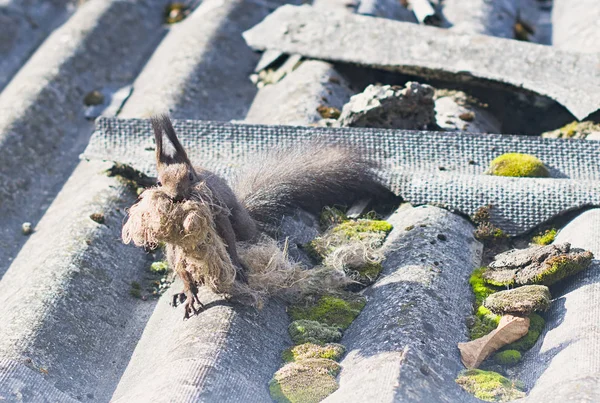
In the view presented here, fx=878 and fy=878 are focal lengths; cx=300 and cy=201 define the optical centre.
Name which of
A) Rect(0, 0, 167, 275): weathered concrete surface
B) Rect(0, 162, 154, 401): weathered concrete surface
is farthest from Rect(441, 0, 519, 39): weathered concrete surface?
Rect(0, 162, 154, 401): weathered concrete surface

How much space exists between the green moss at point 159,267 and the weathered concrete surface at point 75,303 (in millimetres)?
81

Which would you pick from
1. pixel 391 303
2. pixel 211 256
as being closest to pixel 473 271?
pixel 391 303

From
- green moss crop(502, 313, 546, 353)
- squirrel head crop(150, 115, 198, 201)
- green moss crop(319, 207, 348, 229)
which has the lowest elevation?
green moss crop(319, 207, 348, 229)

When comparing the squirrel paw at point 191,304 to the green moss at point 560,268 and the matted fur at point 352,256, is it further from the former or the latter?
the green moss at point 560,268

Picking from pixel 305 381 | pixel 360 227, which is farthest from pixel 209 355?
pixel 360 227

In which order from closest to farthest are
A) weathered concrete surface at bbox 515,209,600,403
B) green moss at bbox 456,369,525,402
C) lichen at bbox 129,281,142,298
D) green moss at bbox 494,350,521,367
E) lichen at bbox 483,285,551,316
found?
weathered concrete surface at bbox 515,209,600,403 → green moss at bbox 456,369,525,402 → green moss at bbox 494,350,521,367 → lichen at bbox 483,285,551,316 → lichen at bbox 129,281,142,298

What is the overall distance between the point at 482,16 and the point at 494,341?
732 centimetres

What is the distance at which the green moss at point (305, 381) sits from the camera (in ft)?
18.2

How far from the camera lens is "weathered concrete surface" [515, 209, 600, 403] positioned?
5.10 metres

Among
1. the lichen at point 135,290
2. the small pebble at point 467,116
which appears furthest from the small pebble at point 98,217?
the small pebble at point 467,116

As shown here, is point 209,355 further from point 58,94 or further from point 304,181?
point 58,94

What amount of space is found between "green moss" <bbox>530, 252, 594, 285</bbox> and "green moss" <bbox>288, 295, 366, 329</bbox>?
1342 millimetres

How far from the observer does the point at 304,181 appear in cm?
791

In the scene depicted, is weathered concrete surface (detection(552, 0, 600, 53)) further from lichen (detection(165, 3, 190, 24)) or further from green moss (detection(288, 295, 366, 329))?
green moss (detection(288, 295, 366, 329))
